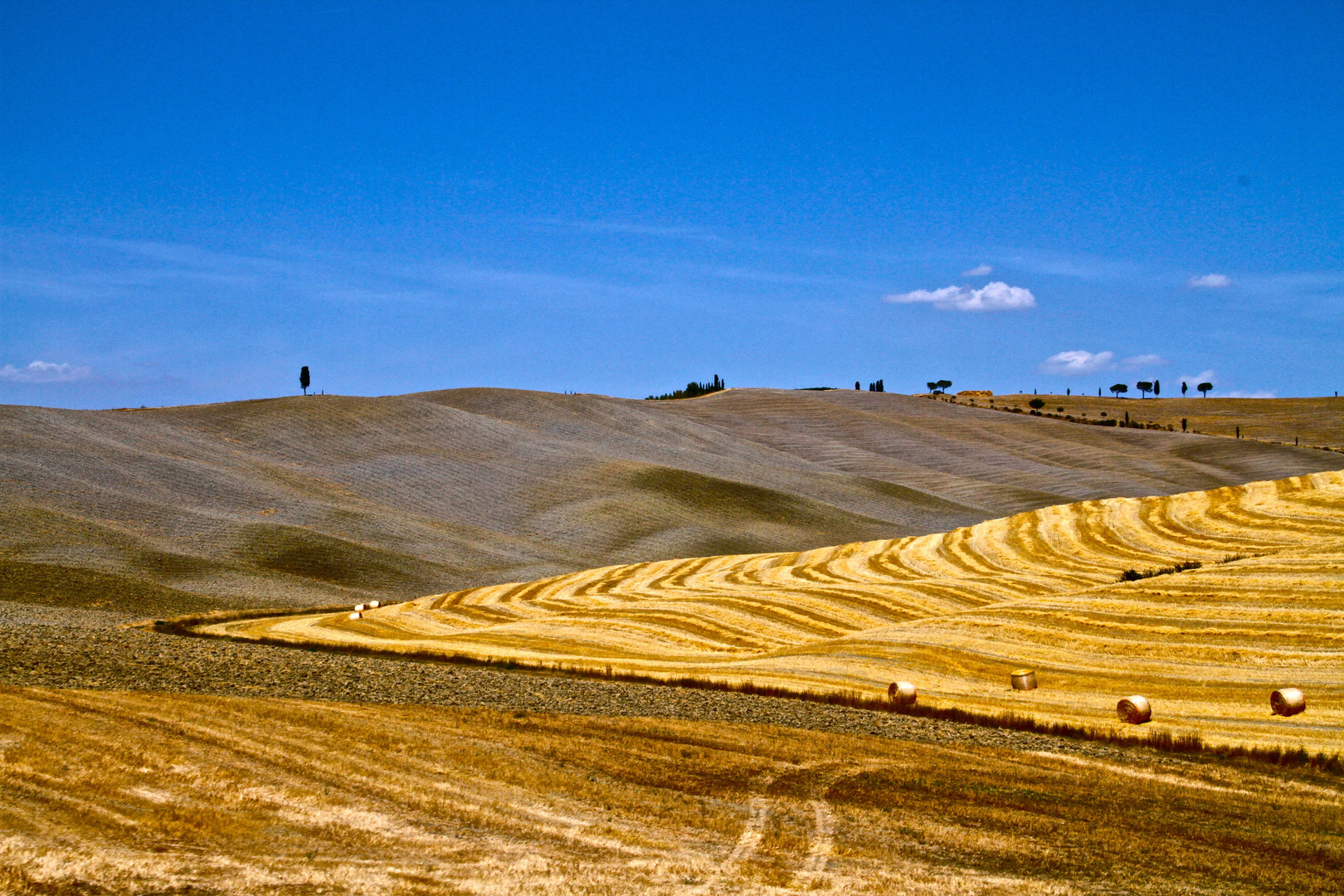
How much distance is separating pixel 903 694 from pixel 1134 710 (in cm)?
449

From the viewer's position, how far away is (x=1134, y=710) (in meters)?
20.7

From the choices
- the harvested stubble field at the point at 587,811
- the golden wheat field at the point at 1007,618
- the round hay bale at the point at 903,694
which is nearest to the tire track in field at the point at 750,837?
the harvested stubble field at the point at 587,811

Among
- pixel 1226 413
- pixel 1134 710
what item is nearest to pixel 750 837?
pixel 1134 710

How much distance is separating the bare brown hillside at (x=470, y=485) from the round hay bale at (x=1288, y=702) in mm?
39285

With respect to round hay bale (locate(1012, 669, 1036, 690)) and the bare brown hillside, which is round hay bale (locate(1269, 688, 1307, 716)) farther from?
the bare brown hillside

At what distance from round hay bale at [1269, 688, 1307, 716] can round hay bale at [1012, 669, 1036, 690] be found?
4863 millimetres

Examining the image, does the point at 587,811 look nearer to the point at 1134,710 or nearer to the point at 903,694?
the point at 903,694

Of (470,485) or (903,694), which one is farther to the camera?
(470,485)

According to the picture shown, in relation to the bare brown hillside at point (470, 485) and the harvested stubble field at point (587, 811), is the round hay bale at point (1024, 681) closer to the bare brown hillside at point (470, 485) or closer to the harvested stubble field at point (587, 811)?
the harvested stubble field at point (587, 811)

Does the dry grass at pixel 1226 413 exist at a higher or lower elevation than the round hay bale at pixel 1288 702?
higher

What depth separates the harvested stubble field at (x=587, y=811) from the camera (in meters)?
10.4

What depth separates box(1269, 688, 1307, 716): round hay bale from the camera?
20.7 meters

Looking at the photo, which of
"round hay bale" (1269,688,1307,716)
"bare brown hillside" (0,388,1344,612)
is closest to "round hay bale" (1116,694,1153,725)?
"round hay bale" (1269,688,1307,716)

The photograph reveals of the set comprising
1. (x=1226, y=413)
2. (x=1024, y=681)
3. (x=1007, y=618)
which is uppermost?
(x=1226, y=413)
